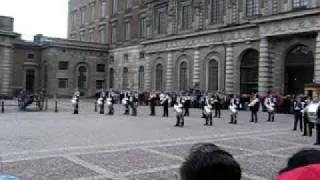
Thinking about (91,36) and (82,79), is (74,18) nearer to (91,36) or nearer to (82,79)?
(91,36)

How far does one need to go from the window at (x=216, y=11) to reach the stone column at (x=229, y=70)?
403 cm

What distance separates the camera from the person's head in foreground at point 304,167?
208cm

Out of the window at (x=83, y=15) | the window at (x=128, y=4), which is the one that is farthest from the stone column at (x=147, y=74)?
the window at (x=83, y=15)

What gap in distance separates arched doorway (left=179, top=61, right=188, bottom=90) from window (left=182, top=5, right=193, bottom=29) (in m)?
4.17

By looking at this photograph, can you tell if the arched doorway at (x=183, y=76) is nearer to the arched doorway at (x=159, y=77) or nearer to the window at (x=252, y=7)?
the arched doorway at (x=159, y=77)

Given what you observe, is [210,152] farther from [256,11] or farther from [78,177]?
[256,11]

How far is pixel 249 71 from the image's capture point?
40.8 metres

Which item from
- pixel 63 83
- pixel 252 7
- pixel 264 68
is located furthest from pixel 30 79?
pixel 264 68

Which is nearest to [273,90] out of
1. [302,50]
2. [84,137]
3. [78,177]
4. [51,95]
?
[302,50]

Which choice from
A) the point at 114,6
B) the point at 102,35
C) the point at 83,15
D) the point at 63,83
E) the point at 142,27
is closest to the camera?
the point at 142,27

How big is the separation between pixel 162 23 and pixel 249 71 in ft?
54.2

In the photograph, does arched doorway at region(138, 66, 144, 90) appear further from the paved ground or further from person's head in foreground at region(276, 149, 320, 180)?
person's head in foreground at region(276, 149, 320, 180)

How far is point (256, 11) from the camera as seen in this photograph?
40875 millimetres

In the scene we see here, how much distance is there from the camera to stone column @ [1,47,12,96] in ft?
167
